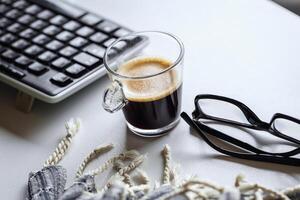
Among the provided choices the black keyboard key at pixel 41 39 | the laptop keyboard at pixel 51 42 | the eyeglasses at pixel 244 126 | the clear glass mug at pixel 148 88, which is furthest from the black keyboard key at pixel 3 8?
the eyeglasses at pixel 244 126

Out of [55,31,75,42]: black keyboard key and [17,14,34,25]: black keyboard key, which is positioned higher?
[55,31,75,42]: black keyboard key

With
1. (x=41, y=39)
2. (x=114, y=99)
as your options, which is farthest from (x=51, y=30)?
(x=114, y=99)

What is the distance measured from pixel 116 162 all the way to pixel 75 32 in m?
0.22

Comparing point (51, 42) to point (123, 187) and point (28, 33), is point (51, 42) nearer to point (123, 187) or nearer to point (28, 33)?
point (28, 33)

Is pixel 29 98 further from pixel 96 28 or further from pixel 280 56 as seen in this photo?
pixel 280 56

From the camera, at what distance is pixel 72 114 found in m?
0.61

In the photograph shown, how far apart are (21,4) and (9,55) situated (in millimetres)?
123

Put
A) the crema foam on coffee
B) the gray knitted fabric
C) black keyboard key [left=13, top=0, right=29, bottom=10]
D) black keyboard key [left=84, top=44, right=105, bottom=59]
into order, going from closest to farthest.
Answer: the gray knitted fabric
the crema foam on coffee
black keyboard key [left=84, top=44, right=105, bottom=59]
black keyboard key [left=13, top=0, right=29, bottom=10]

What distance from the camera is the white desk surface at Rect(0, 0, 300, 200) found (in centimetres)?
52

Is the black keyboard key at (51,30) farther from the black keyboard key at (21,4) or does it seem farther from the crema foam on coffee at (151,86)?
the crema foam on coffee at (151,86)

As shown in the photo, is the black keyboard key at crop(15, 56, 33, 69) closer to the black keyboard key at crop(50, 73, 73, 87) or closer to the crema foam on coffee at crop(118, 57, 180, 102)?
the black keyboard key at crop(50, 73, 73, 87)

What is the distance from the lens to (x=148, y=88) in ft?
1.75

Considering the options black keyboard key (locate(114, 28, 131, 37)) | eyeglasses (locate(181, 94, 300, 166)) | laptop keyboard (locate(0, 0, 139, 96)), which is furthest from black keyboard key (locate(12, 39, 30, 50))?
eyeglasses (locate(181, 94, 300, 166))

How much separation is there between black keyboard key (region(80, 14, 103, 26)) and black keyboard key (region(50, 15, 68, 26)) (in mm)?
26
